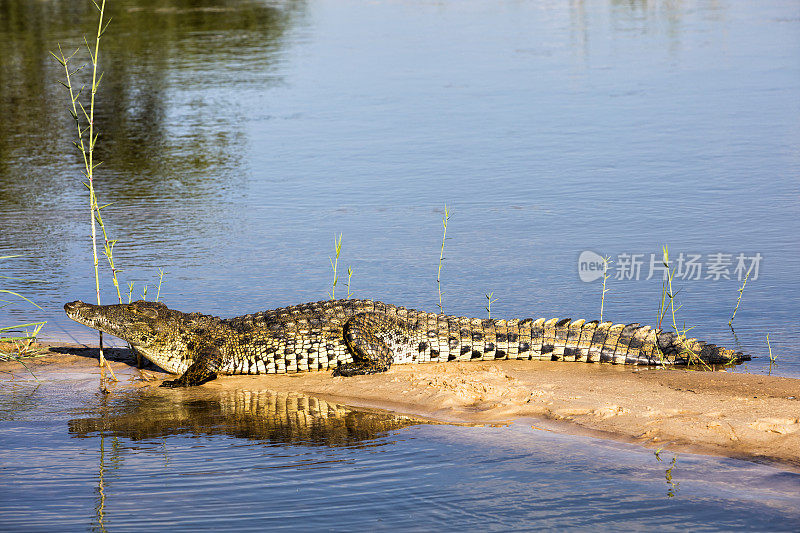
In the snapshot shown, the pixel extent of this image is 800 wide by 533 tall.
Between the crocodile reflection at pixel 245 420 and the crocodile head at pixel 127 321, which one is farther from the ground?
the crocodile head at pixel 127 321

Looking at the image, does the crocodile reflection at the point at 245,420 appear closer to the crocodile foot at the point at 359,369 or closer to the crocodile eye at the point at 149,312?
the crocodile foot at the point at 359,369

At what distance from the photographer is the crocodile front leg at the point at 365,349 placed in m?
7.85

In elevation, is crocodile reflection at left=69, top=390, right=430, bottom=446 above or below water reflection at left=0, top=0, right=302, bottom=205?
below

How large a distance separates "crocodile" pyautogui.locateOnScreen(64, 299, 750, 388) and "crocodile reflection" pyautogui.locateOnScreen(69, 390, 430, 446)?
0.68m

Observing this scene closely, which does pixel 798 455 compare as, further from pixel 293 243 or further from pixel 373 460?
pixel 293 243

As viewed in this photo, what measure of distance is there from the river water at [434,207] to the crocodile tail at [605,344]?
1.88 ft

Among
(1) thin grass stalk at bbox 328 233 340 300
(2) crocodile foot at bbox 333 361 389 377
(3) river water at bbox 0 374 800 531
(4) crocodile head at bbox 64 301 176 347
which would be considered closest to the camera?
(3) river water at bbox 0 374 800 531

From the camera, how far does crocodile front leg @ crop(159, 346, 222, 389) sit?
302 inches
